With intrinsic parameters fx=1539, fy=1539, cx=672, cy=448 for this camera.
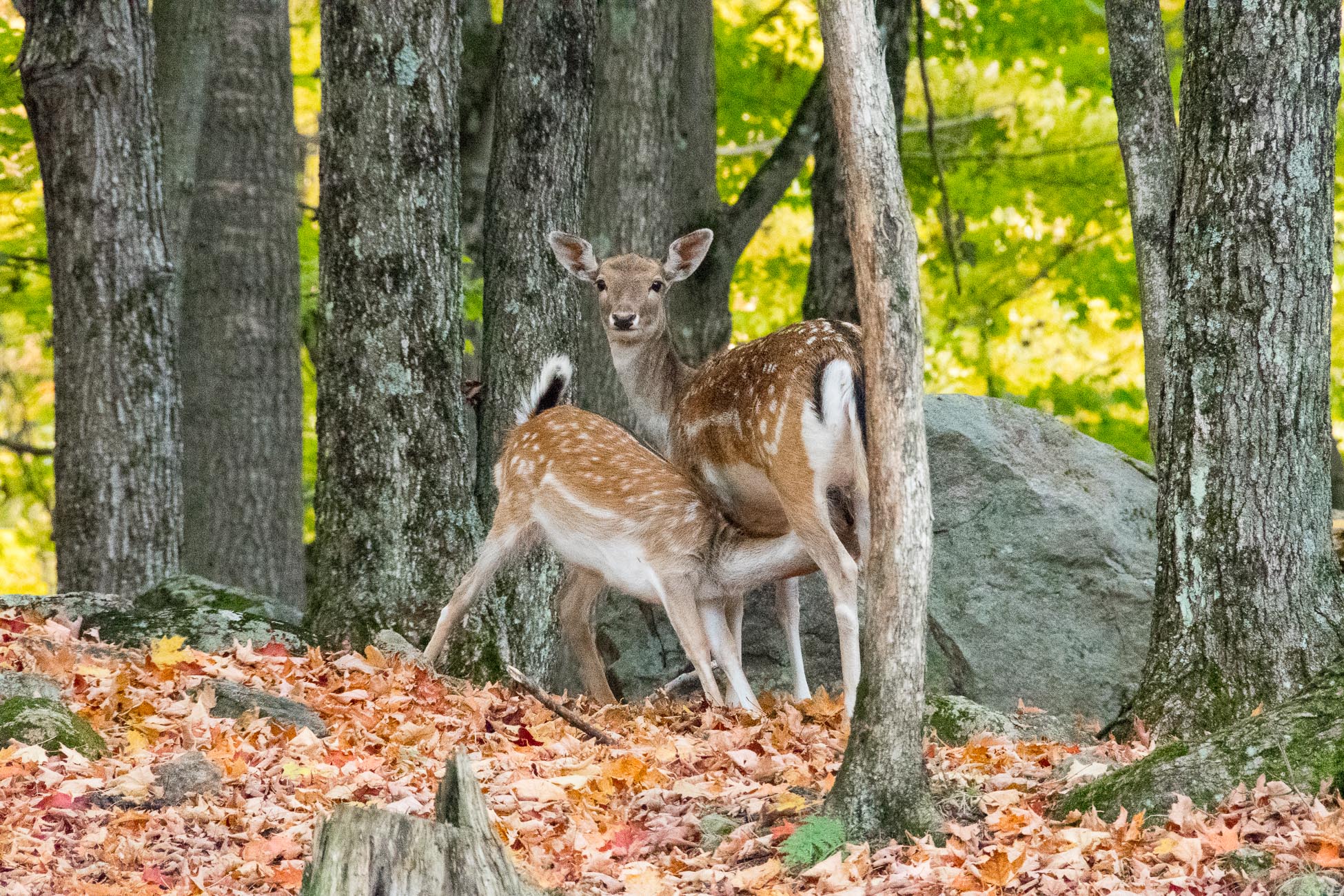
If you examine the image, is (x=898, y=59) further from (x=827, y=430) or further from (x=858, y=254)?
(x=858, y=254)

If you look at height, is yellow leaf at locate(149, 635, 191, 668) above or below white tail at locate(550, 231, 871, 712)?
below

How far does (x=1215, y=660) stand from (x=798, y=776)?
159 cm

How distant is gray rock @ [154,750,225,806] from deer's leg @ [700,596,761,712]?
2.48 metres

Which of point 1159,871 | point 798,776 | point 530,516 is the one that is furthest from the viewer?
point 530,516

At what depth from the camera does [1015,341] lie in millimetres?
17594

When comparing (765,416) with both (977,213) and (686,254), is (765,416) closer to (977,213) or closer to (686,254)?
(686,254)

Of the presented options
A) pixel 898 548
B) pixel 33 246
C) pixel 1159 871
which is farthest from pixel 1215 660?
pixel 33 246

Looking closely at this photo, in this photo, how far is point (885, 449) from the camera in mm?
4543

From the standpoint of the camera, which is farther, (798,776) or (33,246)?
(33,246)

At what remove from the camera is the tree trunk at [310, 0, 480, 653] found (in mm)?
7250

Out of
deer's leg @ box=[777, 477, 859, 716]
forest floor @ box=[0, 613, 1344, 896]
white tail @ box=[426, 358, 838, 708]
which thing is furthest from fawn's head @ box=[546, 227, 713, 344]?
forest floor @ box=[0, 613, 1344, 896]

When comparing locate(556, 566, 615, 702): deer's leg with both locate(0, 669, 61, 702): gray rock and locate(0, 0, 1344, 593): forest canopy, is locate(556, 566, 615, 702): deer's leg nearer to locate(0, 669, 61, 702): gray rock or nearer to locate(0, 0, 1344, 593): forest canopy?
locate(0, 669, 61, 702): gray rock

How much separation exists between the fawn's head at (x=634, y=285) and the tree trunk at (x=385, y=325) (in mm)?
1066

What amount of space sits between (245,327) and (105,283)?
3.05 metres
